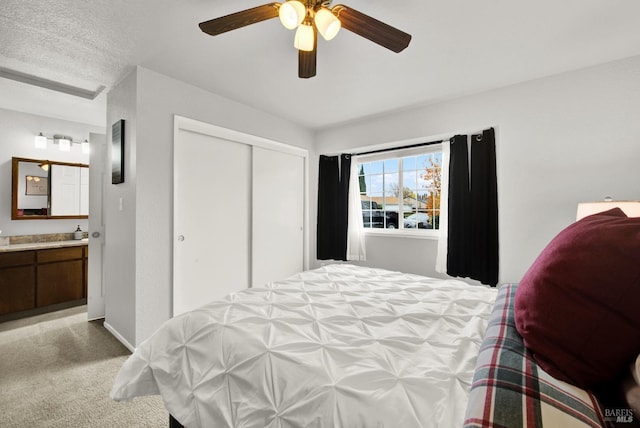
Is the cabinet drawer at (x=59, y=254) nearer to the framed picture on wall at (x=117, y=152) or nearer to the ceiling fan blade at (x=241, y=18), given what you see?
the framed picture on wall at (x=117, y=152)

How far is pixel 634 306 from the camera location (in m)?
0.65

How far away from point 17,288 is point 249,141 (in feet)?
10.1

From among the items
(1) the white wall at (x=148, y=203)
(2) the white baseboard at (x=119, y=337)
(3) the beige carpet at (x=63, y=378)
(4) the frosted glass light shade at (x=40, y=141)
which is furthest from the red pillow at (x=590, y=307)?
(4) the frosted glass light shade at (x=40, y=141)

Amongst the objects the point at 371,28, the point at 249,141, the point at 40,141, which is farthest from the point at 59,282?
the point at 371,28

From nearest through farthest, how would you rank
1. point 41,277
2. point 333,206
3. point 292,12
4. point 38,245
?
1. point 292,12
2. point 41,277
3. point 38,245
4. point 333,206

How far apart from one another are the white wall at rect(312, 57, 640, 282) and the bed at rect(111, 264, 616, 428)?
1.45 meters

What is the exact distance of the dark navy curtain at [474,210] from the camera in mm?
2822

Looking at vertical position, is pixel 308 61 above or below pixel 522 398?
above

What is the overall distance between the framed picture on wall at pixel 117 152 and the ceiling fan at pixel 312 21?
1.58m

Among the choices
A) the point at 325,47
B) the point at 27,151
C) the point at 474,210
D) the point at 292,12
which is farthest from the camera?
the point at 27,151

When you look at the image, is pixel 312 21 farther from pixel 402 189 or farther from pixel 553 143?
pixel 402 189

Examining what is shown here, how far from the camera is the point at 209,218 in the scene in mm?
2949

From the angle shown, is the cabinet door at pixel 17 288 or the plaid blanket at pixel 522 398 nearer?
the plaid blanket at pixel 522 398

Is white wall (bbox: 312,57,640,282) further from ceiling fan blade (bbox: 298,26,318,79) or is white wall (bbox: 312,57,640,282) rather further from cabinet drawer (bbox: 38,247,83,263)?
cabinet drawer (bbox: 38,247,83,263)
